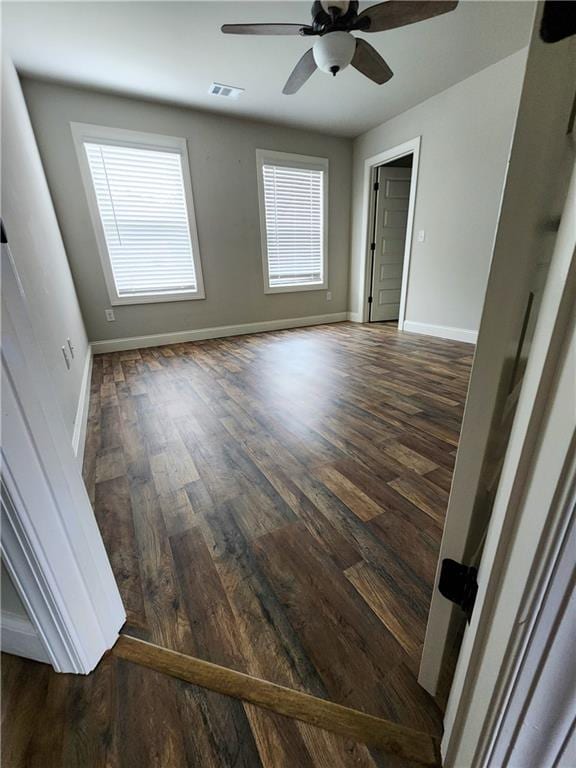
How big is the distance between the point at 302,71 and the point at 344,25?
45 cm

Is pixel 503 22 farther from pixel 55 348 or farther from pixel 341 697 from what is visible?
pixel 341 697

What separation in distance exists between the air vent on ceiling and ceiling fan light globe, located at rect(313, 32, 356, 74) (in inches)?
56.1

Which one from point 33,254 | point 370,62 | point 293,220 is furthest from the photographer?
point 293,220

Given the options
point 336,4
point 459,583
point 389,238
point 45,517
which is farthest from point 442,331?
point 45,517

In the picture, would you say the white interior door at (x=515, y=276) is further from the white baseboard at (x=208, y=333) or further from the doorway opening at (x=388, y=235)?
the doorway opening at (x=388, y=235)

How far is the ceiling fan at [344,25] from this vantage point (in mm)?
1577

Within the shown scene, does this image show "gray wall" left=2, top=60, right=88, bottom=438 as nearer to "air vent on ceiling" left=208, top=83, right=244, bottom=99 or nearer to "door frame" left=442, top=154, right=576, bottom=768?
"door frame" left=442, top=154, right=576, bottom=768

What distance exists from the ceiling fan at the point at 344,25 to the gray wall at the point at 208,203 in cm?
190

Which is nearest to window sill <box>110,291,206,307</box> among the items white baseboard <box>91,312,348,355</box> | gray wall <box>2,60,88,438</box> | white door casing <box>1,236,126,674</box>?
white baseboard <box>91,312,348,355</box>

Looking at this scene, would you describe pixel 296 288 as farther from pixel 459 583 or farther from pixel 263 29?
pixel 459 583

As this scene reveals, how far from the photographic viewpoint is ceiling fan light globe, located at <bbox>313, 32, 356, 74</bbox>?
1807 mm

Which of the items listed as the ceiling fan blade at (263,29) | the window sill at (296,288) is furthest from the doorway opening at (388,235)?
the ceiling fan blade at (263,29)

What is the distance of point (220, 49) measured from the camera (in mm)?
2328

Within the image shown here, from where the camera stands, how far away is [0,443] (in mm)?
518
